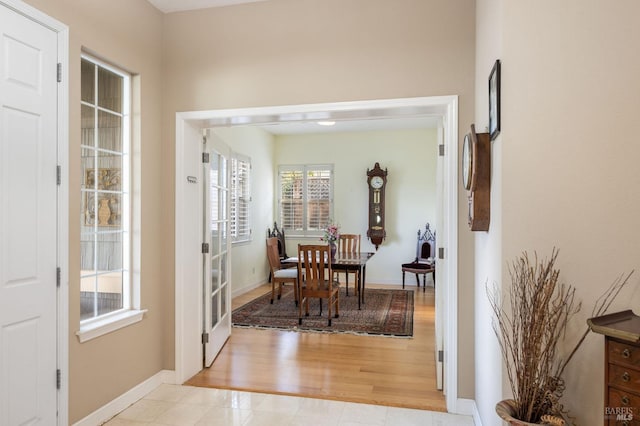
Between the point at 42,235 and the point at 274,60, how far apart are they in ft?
6.44

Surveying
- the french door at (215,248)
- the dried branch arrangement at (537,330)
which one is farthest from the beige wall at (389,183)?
the dried branch arrangement at (537,330)

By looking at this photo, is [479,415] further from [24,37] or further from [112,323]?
[24,37]

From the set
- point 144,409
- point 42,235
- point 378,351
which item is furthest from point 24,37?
point 378,351

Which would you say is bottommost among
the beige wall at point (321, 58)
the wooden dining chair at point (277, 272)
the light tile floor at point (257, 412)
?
the light tile floor at point (257, 412)

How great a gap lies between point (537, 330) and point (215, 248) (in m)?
2.86

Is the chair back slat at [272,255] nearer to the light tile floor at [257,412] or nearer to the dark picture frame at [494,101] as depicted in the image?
the light tile floor at [257,412]

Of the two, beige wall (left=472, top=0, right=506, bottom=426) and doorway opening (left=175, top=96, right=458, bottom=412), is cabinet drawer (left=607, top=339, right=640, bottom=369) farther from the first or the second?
doorway opening (left=175, top=96, right=458, bottom=412)

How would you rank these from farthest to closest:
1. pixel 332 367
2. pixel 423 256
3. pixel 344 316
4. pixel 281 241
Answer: pixel 281 241
pixel 423 256
pixel 344 316
pixel 332 367

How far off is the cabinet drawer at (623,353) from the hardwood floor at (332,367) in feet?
5.11

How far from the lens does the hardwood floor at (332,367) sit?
312cm

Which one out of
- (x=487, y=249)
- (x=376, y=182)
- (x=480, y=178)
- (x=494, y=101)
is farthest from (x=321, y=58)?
(x=376, y=182)

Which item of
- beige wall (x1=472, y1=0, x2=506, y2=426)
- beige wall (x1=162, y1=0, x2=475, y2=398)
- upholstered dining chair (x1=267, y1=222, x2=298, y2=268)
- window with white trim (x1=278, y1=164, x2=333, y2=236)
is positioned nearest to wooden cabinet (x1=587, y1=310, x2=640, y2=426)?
beige wall (x1=472, y1=0, x2=506, y2=426)

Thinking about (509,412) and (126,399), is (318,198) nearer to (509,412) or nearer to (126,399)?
(126,399)

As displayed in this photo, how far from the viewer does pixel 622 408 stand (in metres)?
1.53
